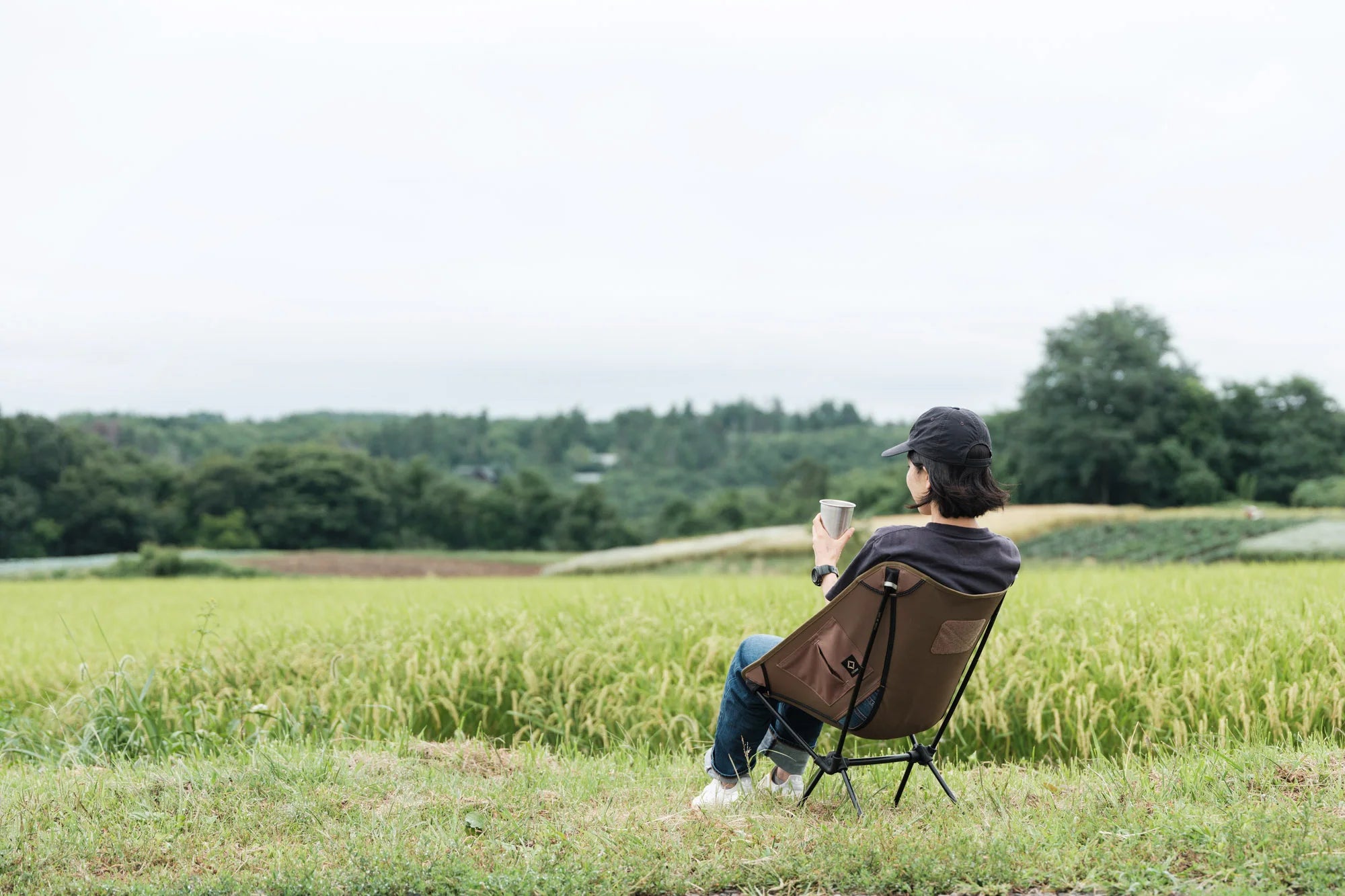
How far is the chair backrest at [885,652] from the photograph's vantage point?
2.87m

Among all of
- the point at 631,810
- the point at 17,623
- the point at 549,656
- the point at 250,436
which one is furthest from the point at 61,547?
the point at 631,810

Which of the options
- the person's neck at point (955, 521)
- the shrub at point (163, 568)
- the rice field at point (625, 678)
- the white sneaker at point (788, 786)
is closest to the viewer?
the person's neck at point (955, 521)

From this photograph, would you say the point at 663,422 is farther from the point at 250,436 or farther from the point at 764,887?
the point at 764,887

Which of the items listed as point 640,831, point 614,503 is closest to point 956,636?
point 640,831

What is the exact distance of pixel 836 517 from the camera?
10.1ft

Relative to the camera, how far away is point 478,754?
4090 mm

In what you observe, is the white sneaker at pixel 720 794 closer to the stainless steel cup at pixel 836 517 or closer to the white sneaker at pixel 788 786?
the white sneaker at pixel 788 786

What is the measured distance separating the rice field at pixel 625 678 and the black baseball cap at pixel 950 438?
1.99 meters

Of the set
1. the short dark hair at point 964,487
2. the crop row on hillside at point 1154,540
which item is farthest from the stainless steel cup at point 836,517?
the crop row on hillside at point 1154,540

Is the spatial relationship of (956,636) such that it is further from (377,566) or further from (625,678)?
(377,566)

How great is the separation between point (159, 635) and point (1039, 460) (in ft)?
89.0

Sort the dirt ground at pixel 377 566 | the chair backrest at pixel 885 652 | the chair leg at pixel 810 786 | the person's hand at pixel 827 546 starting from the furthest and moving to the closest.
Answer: the dirt ground at pixel 377 566 < the chair leg at pixel 810 786 < the person's hand at pixel 827 546 < the chair backrest at pixel 885 652

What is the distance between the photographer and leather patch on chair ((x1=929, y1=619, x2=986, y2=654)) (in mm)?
2953

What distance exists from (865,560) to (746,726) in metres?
0.78
